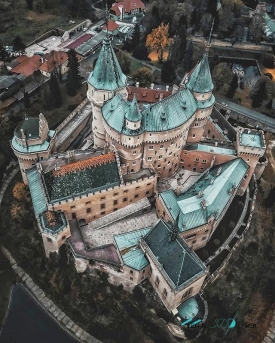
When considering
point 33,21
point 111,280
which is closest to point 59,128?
point 111,280

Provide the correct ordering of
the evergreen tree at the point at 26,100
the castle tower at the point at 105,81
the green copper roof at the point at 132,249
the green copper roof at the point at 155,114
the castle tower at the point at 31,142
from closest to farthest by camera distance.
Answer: the green copper roof at the point at 132,249 < the green copper roof at the point at 155,114 < the castle tower at the point at 105,81 < the castle tower at the point at 31,142 < the evergreen tree at the point at 26,100

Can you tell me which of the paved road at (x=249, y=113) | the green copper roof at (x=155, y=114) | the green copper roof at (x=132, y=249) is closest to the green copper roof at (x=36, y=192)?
the green copper roof at (x=132, y=249)

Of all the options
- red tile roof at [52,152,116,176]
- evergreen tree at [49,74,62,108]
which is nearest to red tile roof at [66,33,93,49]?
evergreen tree at [49,74,62,108]

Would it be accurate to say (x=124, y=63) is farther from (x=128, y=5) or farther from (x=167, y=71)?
(x=128, y=5)

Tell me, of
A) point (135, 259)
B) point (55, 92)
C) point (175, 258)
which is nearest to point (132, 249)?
point (135, 259)

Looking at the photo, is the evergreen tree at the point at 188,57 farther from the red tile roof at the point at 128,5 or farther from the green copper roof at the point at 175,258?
the green copper roof at the point at 175,258

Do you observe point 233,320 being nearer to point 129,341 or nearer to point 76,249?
point 129,341
